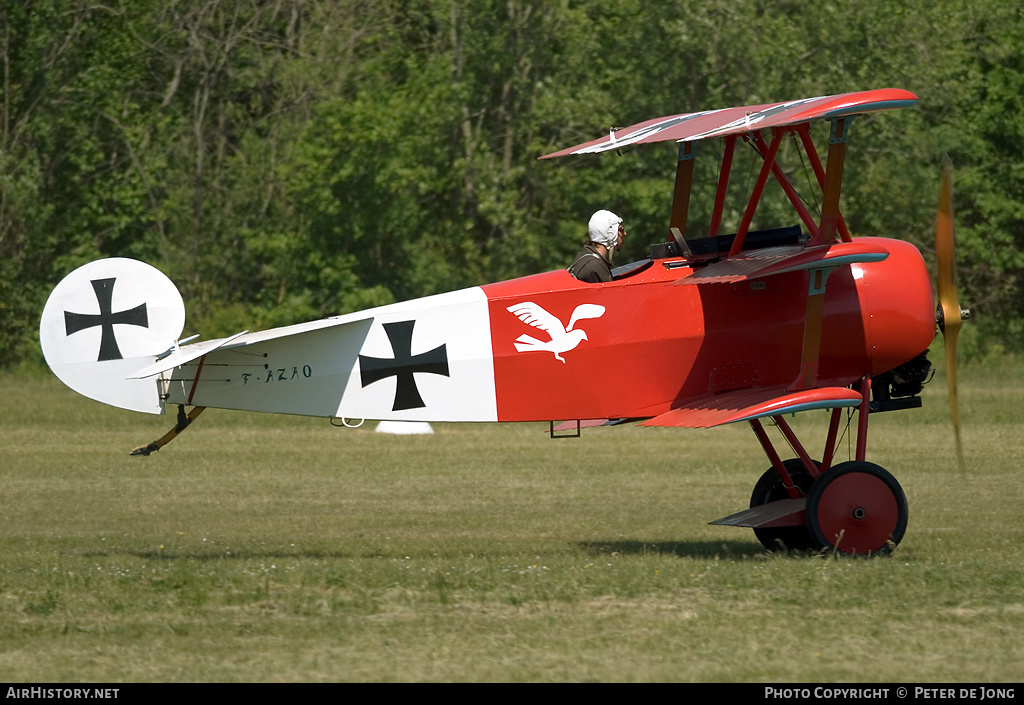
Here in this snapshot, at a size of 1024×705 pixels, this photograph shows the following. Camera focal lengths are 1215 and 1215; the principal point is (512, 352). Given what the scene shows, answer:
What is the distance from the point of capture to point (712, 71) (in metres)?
27.3

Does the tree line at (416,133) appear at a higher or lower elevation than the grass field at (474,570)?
higher

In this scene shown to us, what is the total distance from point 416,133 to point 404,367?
19.9 m

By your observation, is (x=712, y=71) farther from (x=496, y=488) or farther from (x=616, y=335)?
(x=616, y=335)

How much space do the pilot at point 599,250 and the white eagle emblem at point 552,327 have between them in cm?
26

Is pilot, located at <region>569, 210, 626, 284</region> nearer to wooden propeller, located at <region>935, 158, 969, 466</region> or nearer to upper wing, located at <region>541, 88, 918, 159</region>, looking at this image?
upper wing, located at <region>541, 88, 918, 159</region>

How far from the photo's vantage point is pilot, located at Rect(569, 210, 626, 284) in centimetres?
967

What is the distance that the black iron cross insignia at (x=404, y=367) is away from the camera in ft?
31.3

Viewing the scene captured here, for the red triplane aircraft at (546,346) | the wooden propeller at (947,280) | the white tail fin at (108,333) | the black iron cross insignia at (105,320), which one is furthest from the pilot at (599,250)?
the black iron cross insignia at (105,320)

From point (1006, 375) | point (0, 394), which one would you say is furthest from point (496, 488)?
point (1006, 375)

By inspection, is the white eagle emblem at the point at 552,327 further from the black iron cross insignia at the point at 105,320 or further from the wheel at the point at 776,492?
the black iron cross insignia at the point at 105,320

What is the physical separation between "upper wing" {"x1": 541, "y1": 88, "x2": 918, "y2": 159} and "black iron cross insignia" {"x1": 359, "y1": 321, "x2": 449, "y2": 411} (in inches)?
90.7

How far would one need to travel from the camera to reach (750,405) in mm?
9016

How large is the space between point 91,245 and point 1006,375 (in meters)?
21.6

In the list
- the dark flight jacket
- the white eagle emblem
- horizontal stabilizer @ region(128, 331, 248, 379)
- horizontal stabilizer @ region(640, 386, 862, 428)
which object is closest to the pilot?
the dark flight jacket
